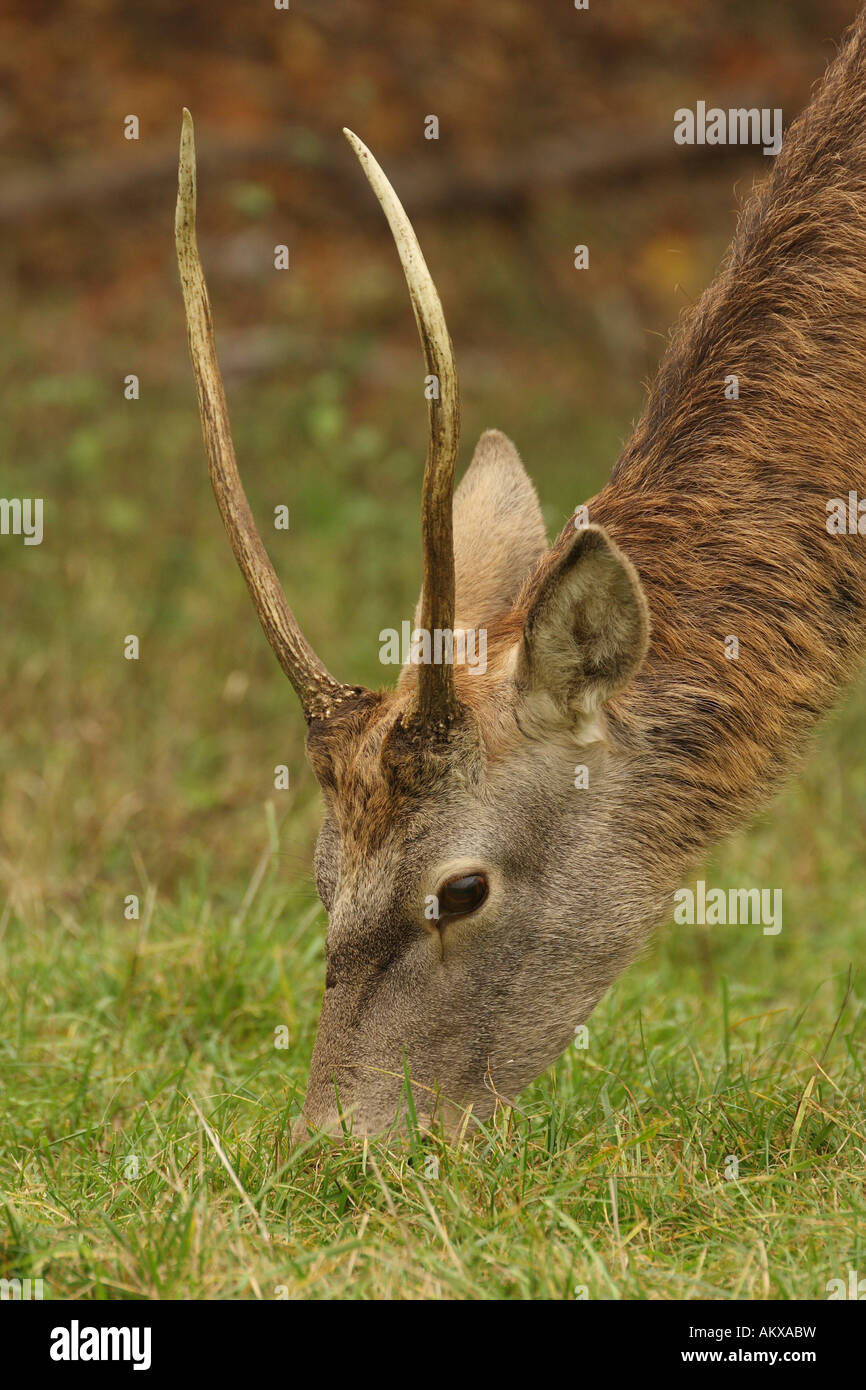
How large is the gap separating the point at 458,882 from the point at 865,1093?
143 cm

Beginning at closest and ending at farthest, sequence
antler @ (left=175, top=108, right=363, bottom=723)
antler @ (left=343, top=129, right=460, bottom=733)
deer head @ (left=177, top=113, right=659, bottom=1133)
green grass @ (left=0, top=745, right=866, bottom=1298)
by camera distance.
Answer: green grass @ (left=0, top=745, right=866, bottom=1298) < antler @ (left=343, top=129, right=460, bottom=733) < deer head @ (left=177, top=113, right=659, bottom=1133) < antler @ (left=175, top=108, right=363, bottom=723)

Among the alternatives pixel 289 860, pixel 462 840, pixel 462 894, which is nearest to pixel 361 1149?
pixel 462 894

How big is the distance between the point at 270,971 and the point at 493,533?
1811mm

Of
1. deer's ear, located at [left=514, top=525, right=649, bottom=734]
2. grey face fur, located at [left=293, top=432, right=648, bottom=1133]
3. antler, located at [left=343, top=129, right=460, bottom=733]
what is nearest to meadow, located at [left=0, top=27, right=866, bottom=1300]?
grey face fur, located at [left=293, top=432, right=648, bottom=1133]

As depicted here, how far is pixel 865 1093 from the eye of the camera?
514 cm

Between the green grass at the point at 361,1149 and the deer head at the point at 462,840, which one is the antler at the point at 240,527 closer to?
the deer head at the point at 462,840

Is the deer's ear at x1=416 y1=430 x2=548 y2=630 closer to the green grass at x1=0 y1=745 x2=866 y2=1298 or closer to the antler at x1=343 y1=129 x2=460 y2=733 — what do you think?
the antler at x1=343 y1=129 x2=460 y2=733

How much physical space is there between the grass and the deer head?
236 millimetres

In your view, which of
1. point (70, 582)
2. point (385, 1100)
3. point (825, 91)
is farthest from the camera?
point (70, 582)

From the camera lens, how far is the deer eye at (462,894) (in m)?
4.75

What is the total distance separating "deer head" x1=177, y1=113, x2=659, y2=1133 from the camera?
4.72 m

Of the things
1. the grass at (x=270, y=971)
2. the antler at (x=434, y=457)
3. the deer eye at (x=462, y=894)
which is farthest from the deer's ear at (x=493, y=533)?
the grass at (x=270, y=971)
